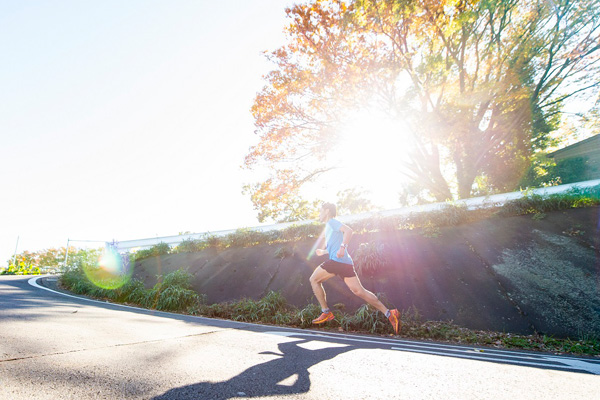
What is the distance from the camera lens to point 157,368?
1.82 metres

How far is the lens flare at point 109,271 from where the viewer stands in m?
7.67

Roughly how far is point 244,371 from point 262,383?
0.83ft

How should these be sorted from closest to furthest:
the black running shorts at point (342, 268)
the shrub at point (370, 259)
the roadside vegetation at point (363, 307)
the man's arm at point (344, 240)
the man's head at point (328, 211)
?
the roadside vegetation at point (363, 307) < the man's arm at point (344, 240) < the black running shorts at point (342, 268) < the man's head at point (328, 211) < the shrub at point (370, 259)

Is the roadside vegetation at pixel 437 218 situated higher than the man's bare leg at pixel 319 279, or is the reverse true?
the roadside vegetation at pixel 437 218

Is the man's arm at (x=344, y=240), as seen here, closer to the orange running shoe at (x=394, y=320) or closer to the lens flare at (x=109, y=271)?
the orange running shoe at (x=394, y=320)

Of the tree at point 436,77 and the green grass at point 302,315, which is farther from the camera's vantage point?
the tree at point 436,77

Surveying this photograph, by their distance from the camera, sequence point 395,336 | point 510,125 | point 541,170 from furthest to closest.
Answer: point 541,170 < point 510,125 < point 395,336

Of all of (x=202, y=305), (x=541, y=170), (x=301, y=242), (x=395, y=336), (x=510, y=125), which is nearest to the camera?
(x=395, y=336)

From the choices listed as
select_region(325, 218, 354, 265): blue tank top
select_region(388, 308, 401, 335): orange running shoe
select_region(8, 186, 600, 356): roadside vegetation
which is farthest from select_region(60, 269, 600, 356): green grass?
select_region(325, 218, 354, 265): blue tank top

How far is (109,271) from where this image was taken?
853 centimetres

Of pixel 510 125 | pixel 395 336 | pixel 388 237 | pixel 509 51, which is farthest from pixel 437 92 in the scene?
pixel 395 336

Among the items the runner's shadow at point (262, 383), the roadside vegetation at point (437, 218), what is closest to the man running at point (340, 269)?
the runner's shadow at point (262, 383)

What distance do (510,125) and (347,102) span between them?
699cm

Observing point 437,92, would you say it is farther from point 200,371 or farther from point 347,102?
point 200,371
